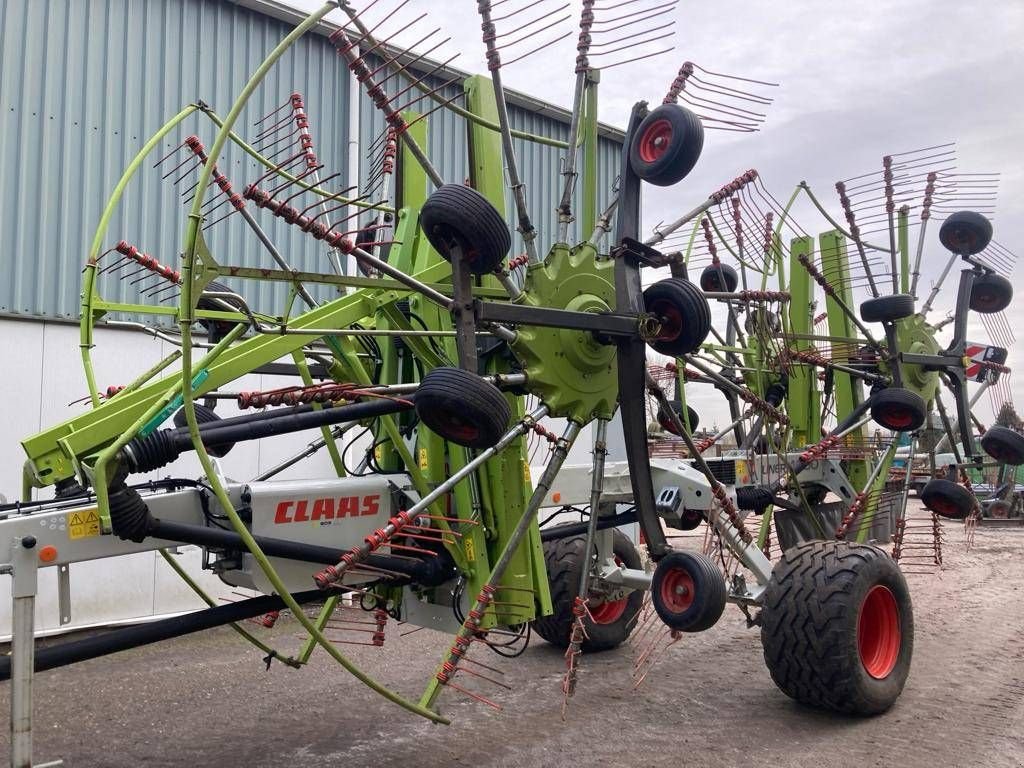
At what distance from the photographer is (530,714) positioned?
20.6 ft

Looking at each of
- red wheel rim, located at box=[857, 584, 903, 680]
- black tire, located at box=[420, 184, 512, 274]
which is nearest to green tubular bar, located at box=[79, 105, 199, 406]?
black tire, located at box=[420, 184, 512, 274]

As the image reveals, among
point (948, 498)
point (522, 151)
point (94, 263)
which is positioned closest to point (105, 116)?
point (94, 263)

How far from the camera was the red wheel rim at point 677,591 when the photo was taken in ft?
16.3

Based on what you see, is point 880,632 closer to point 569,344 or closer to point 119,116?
point 569,344

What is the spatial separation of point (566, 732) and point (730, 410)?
359 centimetres

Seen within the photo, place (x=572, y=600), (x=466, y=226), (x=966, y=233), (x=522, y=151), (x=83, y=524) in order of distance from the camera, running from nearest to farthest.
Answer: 1. (x=466, y=226)
2. (x=83, y=524)
3. (x=572, y=600)
4. (x=966, y=233)
5. (x=522, y=151)

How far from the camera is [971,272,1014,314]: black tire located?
8641mm

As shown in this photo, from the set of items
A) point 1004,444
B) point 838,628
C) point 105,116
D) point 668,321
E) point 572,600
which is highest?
point 105,116

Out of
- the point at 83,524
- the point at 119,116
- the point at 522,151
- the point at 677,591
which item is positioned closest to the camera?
the point at 83,524

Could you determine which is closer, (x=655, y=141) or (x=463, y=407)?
(x=463, y=407)

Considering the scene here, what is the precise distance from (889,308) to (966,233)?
168 centimetres

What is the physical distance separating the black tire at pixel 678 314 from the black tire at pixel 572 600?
2.73 meters

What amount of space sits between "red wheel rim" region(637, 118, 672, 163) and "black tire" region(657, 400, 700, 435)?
55.4 inches

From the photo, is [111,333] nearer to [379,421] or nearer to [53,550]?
[379,421]
